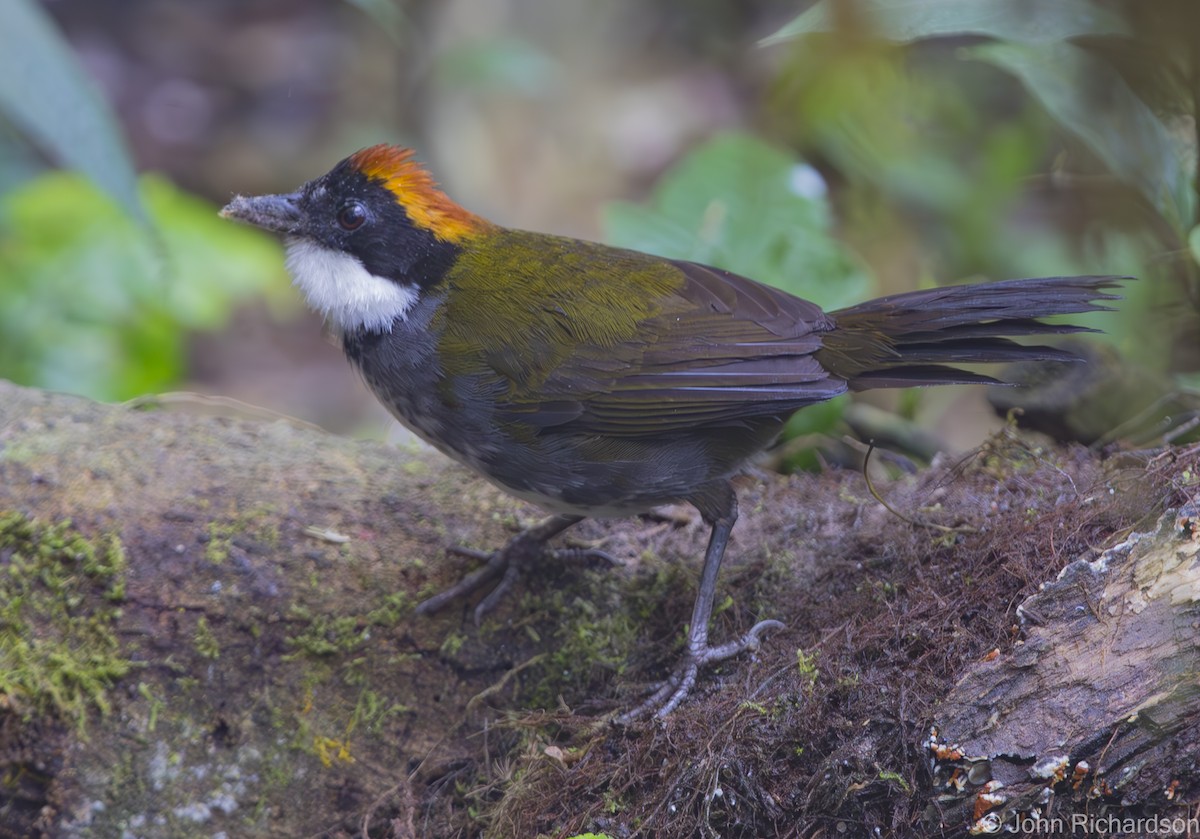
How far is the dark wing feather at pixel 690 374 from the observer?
3.05 meters

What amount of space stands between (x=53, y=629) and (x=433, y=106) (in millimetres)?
4829

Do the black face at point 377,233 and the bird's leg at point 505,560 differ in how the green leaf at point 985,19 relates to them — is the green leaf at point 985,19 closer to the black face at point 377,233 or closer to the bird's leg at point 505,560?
the black face at point 377,233

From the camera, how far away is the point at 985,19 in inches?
121

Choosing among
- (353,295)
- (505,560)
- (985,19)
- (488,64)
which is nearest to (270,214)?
(353,295)

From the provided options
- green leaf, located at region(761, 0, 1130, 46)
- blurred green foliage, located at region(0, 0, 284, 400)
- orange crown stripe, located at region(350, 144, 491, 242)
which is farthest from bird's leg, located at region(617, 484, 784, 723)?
blurred green foliage, located at region(0, 0, 284, 400)

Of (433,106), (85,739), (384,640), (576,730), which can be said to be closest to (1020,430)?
(576,730)

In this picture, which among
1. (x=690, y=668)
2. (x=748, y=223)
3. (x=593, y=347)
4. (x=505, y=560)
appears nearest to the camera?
(x=690, y=668)

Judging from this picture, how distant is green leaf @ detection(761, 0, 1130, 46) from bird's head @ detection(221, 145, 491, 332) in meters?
1.16

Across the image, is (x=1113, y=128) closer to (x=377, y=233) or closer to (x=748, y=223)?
(x=748, y=223)

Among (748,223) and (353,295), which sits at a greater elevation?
(748,223)

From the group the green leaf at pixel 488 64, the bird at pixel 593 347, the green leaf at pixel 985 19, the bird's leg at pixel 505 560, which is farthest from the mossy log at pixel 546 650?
the green leaf at pixel 488 64

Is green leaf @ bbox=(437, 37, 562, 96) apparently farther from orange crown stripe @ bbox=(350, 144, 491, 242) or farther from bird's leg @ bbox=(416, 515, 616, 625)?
bird's leg @ bbox=(416, 515, 616, 625)

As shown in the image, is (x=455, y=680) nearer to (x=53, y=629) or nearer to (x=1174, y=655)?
(x=53, y=629)

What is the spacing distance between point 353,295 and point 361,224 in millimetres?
230
